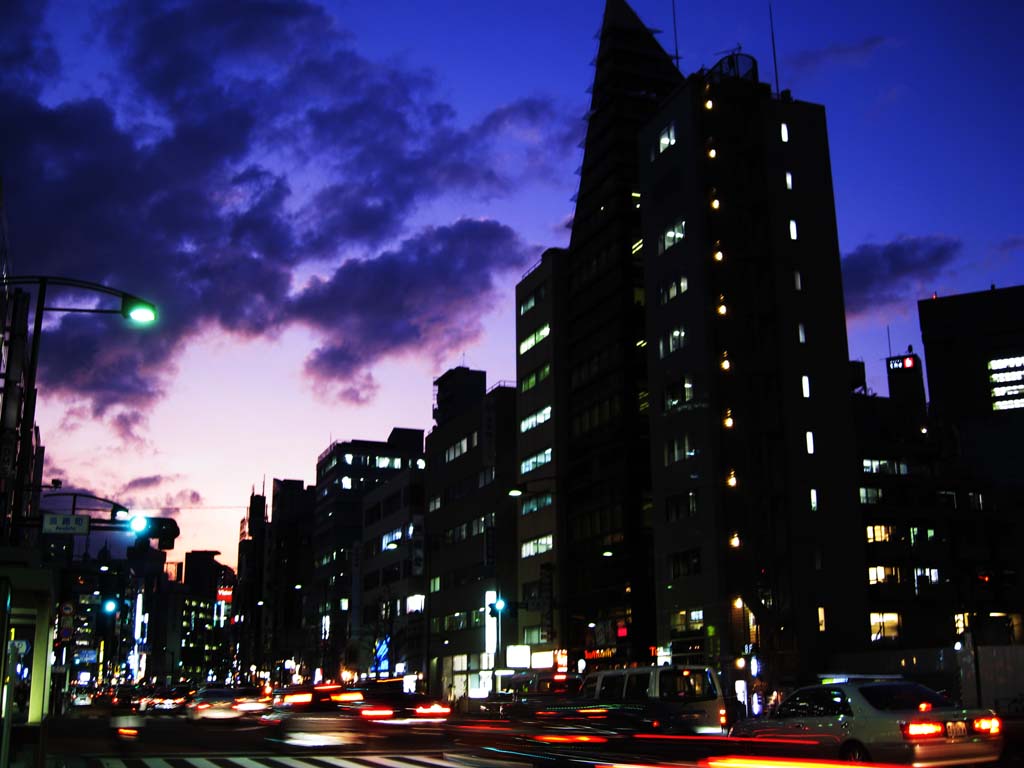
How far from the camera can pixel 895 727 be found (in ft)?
54.5

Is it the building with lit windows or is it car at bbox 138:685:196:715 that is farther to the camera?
the building with lit windows

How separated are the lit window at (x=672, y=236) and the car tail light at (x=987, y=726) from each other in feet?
182

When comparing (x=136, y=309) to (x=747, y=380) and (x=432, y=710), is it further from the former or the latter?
(x=747, y=380)

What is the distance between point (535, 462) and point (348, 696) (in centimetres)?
5299

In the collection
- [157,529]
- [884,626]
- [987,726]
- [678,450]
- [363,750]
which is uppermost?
[678,450]

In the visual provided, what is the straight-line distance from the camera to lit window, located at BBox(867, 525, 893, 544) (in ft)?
308

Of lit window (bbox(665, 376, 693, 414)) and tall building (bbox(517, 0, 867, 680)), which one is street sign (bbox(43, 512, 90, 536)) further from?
lit window (bbox(665, 376, 693, 414))

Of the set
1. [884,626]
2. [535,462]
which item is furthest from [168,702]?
[884,626]

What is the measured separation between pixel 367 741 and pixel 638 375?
51.5m

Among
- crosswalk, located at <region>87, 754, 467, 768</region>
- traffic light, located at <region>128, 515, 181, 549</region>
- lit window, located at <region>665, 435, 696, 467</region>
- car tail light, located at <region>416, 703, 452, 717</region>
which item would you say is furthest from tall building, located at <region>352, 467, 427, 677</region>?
crosswalk, located at <region>87, 754, 467, 768</region>

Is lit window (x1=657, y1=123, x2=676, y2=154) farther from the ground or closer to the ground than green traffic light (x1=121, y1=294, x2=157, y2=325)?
farther from the ground

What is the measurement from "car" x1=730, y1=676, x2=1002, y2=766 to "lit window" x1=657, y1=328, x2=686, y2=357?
5156cm

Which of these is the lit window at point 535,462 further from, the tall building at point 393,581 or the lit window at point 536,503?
the tall building at point 393,581

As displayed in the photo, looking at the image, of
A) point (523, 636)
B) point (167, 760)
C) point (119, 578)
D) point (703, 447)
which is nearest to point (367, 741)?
point (167, 760)
